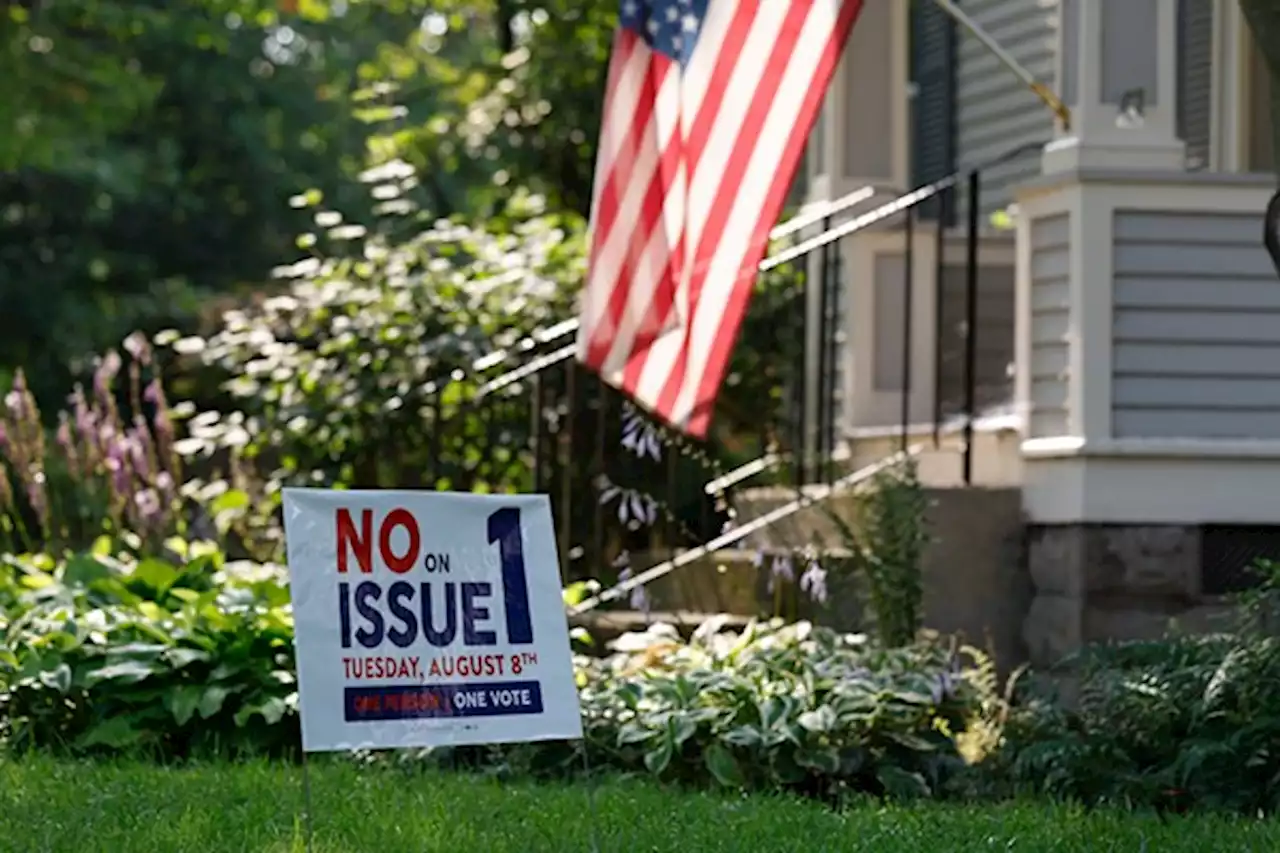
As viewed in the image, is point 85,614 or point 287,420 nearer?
point 85,614

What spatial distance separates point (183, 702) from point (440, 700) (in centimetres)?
304

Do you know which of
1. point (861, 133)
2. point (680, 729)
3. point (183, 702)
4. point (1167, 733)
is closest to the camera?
point (1167, 733)

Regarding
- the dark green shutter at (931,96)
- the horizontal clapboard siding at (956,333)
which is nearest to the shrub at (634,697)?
the horizontal clapboard siding at (956,333)

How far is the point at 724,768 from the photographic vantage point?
8.00 m

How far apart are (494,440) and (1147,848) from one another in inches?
289

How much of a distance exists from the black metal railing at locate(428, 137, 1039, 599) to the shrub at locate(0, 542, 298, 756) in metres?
2.38

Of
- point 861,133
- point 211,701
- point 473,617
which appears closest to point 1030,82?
point 861,133

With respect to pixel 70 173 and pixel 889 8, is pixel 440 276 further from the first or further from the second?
pixel 70 173

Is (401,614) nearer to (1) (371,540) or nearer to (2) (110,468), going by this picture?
(1) (371,540)

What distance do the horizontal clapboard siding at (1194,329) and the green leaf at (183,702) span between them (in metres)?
3.56

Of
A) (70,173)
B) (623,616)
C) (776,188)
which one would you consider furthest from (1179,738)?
(70,173)

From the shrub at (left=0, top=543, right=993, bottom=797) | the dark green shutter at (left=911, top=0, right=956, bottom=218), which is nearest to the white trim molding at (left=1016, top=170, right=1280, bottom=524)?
the shrub at (left=0, top=543, right=993, bottom=797)

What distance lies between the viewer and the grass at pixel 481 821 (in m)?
6.39

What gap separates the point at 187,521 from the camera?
45.4 ft
